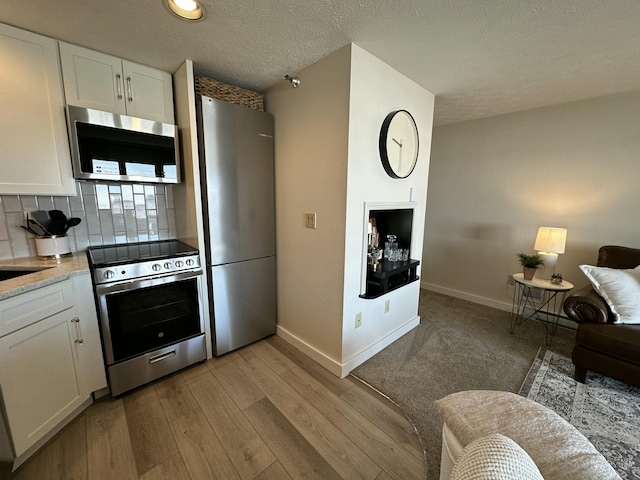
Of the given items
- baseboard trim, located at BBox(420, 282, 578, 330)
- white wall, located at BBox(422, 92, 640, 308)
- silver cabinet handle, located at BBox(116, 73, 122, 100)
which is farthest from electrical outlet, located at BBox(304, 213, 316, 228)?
baseboard trim, located at BBox(420, 282, 578, 330)

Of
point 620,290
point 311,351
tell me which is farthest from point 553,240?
point 311,351

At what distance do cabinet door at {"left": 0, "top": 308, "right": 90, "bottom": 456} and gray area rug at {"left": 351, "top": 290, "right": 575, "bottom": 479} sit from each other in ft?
5.89

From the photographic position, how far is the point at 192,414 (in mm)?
1590

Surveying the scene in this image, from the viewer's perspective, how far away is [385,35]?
1.50 m

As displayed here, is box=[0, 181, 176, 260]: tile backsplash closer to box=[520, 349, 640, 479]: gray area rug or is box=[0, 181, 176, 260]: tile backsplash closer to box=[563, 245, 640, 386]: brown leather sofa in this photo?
box=[520, 349, 640, 479]: gray area rug

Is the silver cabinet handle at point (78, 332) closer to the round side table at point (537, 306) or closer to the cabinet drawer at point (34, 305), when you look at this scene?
the cabinet drawer at point (34, 305)

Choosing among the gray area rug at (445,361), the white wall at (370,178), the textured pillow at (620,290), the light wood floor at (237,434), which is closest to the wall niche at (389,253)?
the white wall at (370,178)

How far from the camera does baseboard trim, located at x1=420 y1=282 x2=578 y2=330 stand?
271cm

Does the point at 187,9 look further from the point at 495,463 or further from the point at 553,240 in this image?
the point at 553,240

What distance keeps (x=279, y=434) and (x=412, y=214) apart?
6.52ft

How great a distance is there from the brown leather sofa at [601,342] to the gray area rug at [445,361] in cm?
41

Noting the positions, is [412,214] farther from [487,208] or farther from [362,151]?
[487,208]

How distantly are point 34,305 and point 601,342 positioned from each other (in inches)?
134

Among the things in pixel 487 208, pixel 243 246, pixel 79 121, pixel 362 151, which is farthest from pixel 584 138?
pixel 79 121
